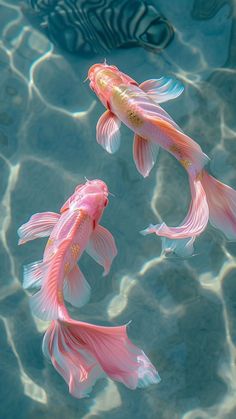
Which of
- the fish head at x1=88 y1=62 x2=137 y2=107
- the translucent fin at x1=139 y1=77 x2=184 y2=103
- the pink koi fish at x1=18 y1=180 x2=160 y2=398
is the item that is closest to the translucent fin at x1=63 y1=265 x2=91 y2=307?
the pink koi fish at x1=18 y1=180 x2=160 y2=398

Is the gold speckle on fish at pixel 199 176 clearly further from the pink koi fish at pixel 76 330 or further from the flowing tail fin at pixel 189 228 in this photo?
the pink koi fish at pixel 76 330

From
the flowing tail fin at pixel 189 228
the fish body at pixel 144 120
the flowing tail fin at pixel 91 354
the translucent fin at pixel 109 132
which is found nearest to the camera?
the flowing tail fin at pixel 91 354

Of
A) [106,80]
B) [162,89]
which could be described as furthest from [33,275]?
[162,89]

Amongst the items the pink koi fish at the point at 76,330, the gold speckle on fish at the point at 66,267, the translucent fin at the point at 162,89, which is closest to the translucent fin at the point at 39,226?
the pink koi fish at the point at 76,330

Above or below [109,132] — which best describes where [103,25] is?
above

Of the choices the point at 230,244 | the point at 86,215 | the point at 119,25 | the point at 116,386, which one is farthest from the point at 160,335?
the point at 119,25

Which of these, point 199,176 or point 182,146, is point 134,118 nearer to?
point 182,146
